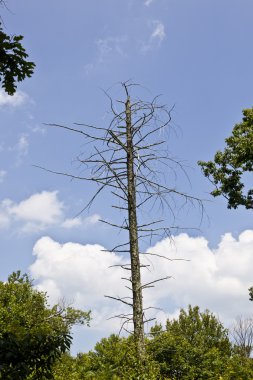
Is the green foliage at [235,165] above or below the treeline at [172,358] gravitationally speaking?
above

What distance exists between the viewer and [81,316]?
30734 millimetres

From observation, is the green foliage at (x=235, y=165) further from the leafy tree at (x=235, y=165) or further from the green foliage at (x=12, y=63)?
the green foliage at (x=12, y=63)

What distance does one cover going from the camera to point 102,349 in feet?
38.6

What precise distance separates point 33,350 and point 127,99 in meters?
6.42

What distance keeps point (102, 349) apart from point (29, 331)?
21.1 feet

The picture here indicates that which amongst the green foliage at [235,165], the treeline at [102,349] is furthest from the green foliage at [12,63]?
the green foliage at [235,165]

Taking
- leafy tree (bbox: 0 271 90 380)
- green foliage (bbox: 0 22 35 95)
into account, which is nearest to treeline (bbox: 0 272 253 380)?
leafy tree (bbox: 0 271 90 380)

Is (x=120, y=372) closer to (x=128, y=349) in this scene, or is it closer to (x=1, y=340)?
(x=128, y=349)

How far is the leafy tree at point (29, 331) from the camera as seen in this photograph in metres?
4.96

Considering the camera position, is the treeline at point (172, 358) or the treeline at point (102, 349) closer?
the treeline at point (102, 349)

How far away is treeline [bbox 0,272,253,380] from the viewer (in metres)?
5.23

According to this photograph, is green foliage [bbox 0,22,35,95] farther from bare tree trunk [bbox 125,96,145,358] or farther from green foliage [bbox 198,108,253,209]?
green foliage [bbox 198,108,253,209]

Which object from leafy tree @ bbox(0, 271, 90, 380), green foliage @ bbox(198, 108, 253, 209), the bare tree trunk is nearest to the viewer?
leafy tree @ bbox(0, 271, 90, 380)

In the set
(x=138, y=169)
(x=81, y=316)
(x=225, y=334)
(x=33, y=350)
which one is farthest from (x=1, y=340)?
(x=225, y=334)
